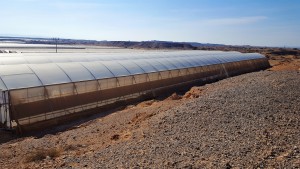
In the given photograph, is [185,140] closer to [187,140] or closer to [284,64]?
[187,140]

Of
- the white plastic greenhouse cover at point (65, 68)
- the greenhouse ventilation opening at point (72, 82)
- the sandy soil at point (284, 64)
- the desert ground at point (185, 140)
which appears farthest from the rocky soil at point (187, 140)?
the sandy soil at point (284, 64)

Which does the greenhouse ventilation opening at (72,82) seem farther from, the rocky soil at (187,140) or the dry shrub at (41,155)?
the dry shrub at (41,155)

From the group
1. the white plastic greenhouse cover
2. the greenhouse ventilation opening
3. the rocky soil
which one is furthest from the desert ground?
the white plastic greenhouse cover

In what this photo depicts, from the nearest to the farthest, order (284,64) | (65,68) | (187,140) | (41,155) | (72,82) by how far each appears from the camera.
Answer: (41,155) < (187,140) < (72,82) < (65,68) < (284,64)

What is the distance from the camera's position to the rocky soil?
9906 millimetres

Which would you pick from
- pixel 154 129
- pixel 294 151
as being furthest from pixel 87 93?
pixel 294 151

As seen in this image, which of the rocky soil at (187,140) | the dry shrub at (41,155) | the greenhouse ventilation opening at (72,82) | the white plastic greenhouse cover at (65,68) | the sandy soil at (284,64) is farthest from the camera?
the sandy soil at (284,64)

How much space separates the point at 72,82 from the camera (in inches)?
813

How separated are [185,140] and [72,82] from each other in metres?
11.2

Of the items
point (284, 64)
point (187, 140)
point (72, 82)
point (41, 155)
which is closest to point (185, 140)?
point (187, 140)

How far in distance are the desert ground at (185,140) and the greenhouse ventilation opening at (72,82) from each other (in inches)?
58.6

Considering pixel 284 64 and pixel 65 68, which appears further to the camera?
pixel 284 64

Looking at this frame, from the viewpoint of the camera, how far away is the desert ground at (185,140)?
9.92 meters

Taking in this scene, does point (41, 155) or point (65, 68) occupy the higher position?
point (65, 68)
